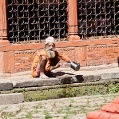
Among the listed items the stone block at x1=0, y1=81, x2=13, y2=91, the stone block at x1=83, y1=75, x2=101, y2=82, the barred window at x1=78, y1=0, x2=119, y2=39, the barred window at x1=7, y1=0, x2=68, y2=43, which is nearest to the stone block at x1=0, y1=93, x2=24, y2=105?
the stone block at x1=0, y1=81, x2=13, y2=91

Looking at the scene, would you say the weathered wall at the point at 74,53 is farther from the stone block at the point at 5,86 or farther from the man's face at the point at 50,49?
the stone block at the point at 5,86

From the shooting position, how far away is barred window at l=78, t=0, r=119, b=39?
51.6 feet

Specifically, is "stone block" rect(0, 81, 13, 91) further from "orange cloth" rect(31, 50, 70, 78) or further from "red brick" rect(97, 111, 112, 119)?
"red brick" rect(97, 111, 112, 119)

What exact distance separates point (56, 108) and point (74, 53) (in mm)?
6044

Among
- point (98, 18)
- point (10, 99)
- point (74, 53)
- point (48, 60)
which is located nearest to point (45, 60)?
point (48, 60)

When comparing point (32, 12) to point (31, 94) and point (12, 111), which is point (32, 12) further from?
point (12, 111)

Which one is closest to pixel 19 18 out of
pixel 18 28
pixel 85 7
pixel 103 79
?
pixel 18 28

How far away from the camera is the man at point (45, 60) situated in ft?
40.2

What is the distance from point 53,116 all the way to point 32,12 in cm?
707

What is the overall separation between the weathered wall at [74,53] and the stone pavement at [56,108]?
442 cm

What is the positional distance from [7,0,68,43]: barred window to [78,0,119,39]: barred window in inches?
21.9

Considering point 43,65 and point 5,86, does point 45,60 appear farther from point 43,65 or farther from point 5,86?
point 5,86

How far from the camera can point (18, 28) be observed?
14758 mm

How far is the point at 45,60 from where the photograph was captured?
12.3 metres
